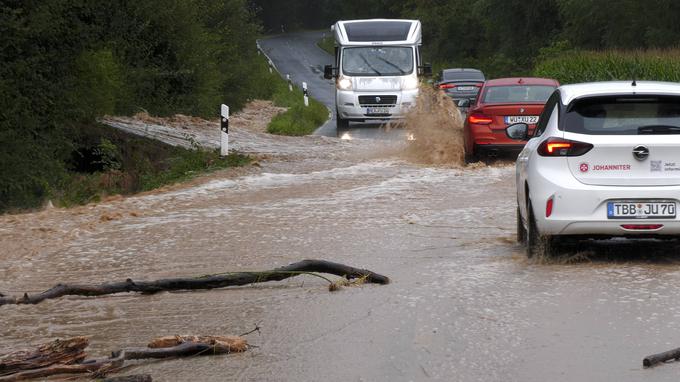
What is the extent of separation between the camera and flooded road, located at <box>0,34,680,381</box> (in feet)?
23.2

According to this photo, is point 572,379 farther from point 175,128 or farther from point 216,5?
point 216,5

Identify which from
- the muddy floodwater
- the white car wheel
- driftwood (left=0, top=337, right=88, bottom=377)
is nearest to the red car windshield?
the muddy floodwater

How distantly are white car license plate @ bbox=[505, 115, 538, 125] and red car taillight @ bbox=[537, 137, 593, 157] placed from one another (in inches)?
376

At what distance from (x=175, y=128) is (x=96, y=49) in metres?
2.74

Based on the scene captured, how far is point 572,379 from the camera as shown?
258 inches

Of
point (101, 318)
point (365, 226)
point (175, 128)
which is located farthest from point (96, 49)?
point (101, 318)

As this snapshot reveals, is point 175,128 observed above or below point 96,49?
below

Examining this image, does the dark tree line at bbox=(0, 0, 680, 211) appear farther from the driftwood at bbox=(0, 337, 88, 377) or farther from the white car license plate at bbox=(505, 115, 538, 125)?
the driftwood at bbox=(0, 337, 88, 377)

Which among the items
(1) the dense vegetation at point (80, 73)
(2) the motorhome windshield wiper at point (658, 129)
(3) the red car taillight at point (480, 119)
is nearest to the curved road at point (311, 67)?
(1) the dense vegetation at point (80, 73)

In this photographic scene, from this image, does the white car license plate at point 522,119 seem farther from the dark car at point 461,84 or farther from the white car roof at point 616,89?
the dark car at point 461,84

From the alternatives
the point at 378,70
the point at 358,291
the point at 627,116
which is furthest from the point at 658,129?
the point at 378,70

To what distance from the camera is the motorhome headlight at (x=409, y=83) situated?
110 feet

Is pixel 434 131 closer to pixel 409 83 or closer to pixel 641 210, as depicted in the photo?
pixel 409 83

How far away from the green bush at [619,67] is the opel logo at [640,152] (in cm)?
2648
